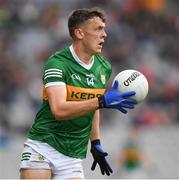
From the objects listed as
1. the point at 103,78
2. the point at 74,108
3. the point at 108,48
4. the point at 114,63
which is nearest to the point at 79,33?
the point at 103,78

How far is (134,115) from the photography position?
1217 cm

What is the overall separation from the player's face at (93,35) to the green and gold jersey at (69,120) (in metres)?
0.16

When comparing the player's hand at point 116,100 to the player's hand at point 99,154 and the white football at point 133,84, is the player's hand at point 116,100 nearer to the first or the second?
the white football at point 133,84

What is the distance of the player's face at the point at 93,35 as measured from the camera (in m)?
6.71

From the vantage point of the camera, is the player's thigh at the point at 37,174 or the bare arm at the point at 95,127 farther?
the bare arm at the point at 95,127

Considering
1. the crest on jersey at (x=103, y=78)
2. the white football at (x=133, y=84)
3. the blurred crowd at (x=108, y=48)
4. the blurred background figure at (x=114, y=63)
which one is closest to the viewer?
the white football at (x=133, y=84)

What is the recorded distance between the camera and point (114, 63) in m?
13.5

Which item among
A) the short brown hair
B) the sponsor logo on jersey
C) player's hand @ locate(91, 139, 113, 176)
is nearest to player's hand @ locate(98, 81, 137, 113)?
the sponsor logo on jersey

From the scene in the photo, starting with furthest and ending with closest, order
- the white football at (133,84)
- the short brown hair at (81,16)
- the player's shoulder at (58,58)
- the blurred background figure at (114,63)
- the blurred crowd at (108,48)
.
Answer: the blurred crowd at (108,48) → the blurred background figure at (114,63) → the short brown hair at (81,16) → the player's shoulder at (58,58) → the white football at (133,84)

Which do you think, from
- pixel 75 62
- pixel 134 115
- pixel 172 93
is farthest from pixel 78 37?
pixel 172 93

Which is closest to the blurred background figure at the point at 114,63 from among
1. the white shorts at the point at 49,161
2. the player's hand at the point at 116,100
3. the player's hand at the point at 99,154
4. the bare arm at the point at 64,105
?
the player's hand at the point at 99,154

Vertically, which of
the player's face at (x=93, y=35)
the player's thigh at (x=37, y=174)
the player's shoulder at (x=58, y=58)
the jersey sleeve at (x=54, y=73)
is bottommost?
the player's thigh at (x=37, y=174)

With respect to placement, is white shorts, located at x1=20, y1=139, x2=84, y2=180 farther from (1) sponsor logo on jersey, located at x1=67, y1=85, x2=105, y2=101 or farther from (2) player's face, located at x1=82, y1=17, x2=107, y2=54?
(2) player's face, located at x1=82, y1=17, x2=107, y2=54

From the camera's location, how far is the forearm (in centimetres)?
621
